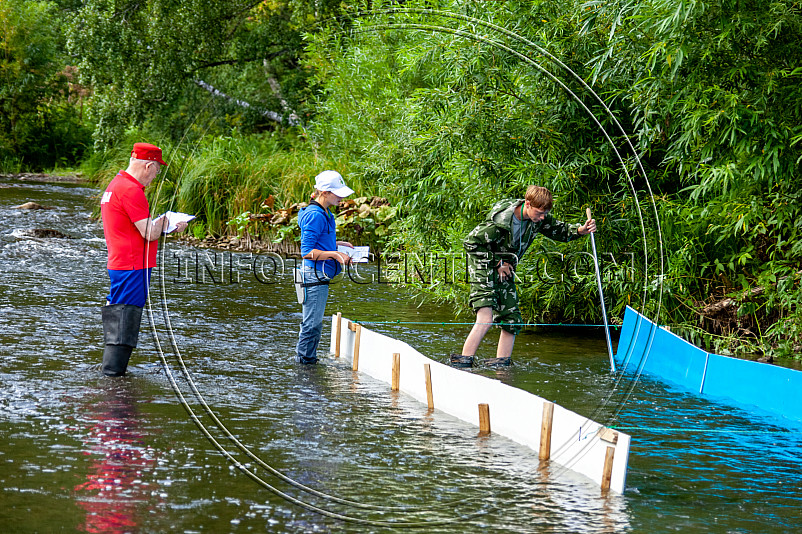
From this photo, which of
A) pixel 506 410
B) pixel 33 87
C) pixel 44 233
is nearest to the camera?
pixel 506 410

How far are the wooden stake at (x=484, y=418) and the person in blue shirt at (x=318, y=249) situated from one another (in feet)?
6.34

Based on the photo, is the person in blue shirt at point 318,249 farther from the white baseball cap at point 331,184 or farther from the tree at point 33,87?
the tree at point 33,87

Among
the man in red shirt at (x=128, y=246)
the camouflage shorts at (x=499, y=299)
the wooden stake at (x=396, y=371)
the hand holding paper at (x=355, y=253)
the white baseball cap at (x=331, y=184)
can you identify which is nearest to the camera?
the man in red shirt at (x=128, y=246)

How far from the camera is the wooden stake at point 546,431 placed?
16.9 ft

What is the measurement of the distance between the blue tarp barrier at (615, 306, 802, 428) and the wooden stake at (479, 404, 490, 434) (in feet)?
7.42

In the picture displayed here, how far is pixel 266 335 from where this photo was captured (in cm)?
905

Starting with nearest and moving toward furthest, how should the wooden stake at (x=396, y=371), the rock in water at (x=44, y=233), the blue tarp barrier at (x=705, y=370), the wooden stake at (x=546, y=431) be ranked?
the wooden stake at (x=546, y=431) < the blue tarp barrier at (x=705, y=370) < the wooden stake at (x=396, y=371) < the rock in water at (x=44, y=233)

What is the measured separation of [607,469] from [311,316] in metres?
3.43

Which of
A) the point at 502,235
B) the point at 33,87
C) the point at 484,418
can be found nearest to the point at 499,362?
the point at 502,235

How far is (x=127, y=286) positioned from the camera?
21.9ft

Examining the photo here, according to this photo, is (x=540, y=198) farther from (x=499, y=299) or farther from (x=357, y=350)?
(x=357, y=350)

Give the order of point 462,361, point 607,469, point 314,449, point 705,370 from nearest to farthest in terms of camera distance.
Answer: point 607,469
point 314,449
point 705,370
point 462,361

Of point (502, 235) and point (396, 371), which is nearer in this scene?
point (396, 371)

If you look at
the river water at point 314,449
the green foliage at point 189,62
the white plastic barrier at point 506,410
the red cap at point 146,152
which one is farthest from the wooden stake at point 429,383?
the green foliage at point 189,62
